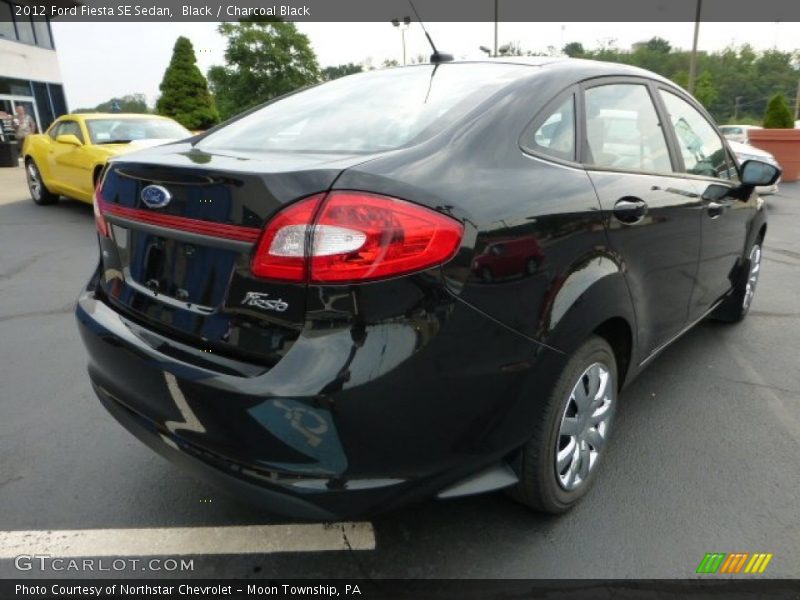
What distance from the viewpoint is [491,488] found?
1838 millimetres

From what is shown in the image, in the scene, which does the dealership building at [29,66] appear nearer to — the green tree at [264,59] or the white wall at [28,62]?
the white wall at [28,62]

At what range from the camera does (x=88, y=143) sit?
815 centimetres

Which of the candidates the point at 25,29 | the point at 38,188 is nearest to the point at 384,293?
the point at 38,188

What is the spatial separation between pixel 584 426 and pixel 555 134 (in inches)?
41.7

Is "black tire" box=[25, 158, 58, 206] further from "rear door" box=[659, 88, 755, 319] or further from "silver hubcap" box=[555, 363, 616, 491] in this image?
"silver hubcap" box=[555, 363, 616, 491]

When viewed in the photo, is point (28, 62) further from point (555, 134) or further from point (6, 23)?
point (555, 134)

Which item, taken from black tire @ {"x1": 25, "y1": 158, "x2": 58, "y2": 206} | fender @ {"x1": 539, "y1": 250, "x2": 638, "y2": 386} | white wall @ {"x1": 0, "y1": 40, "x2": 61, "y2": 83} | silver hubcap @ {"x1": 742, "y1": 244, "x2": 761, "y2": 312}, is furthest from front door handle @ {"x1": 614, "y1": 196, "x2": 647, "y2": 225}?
white wall @ {"x1": 0, "y1": 40, "x2": 61, "y2": 83}

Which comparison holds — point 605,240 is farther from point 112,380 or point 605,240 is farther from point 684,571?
point 112,380

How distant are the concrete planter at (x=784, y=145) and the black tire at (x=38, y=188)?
15.0 meters

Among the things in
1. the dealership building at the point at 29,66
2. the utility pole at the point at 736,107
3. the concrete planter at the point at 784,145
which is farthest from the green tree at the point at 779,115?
the utility pole at the point at 736,107

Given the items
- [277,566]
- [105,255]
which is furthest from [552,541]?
[105,255]

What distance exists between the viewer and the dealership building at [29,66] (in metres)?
20.8

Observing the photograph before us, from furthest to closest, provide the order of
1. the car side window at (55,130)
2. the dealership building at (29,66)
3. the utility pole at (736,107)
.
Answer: the utility pole at (736,107), the dealership building at (29,66), the car side window at (55,130)

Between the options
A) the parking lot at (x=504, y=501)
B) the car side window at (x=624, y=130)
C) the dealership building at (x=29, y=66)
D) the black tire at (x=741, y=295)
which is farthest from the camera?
the dealership building at (x=29, y=66)
